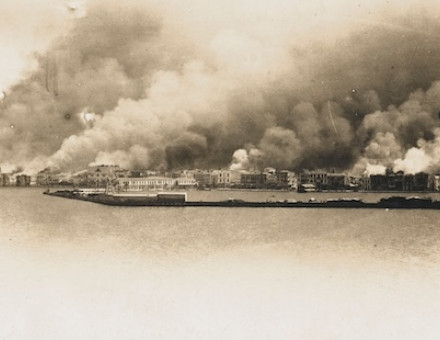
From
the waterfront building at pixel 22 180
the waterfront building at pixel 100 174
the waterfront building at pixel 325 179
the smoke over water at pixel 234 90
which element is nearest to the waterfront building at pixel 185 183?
the smoke over water at pixel 234 90

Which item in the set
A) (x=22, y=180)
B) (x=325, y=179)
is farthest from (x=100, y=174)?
(x=325, y=179)

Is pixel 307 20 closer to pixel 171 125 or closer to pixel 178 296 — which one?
pixel 171 125

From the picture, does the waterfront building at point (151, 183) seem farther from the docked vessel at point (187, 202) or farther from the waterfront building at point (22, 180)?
the waterfront building at point (22, 180)

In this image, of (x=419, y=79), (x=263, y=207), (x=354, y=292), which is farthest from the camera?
(x=263, y=207)

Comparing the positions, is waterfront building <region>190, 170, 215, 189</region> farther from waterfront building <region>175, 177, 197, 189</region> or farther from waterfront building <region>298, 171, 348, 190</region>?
waterfront building <region>298, 171, 348, 190</region>

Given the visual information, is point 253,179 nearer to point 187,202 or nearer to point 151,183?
point 187,202

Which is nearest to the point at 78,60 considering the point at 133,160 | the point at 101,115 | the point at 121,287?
the point at 101,115

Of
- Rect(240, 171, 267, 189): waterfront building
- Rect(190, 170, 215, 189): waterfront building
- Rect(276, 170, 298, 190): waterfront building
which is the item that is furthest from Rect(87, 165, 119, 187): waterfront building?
Rect(276, 170, 298, 190): waterfront building
